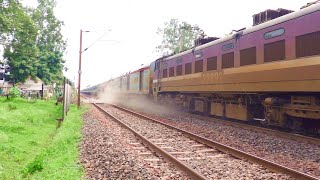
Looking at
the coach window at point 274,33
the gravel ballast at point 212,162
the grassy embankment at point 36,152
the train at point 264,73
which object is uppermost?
the coach window at point 274,33

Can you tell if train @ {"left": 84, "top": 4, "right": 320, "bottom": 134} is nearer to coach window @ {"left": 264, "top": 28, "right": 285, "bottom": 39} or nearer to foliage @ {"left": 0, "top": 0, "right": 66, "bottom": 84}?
coach window @ {"left": 264, "top": 28, "right": 285, "bottom": 39}

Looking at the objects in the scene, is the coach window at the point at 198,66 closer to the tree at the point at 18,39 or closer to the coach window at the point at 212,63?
the coach window at the point at 212,63

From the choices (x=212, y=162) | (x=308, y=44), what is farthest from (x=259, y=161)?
(x=308, y=44)

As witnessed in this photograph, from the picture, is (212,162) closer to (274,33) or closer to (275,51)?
(275,51)

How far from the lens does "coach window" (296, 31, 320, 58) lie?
9469 millimetres

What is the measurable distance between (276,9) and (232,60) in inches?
103

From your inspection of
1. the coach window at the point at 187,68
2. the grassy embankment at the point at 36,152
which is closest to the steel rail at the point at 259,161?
the grassy embankment at the point at 36,152

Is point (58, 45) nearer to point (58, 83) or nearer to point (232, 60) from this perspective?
point (58, 83)

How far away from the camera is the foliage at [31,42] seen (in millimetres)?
35375

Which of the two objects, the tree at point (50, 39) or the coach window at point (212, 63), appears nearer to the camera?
the coach window at point (212, 63)

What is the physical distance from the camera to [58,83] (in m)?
53.8

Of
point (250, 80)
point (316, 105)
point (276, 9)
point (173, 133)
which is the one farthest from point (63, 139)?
point (276, 9)

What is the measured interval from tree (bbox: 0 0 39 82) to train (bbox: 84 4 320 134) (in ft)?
74.5

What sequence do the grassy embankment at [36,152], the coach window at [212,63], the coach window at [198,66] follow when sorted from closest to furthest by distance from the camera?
the grassy embankment at [36,152]
the coach window at [212,63]
the coach window at [198,66]
